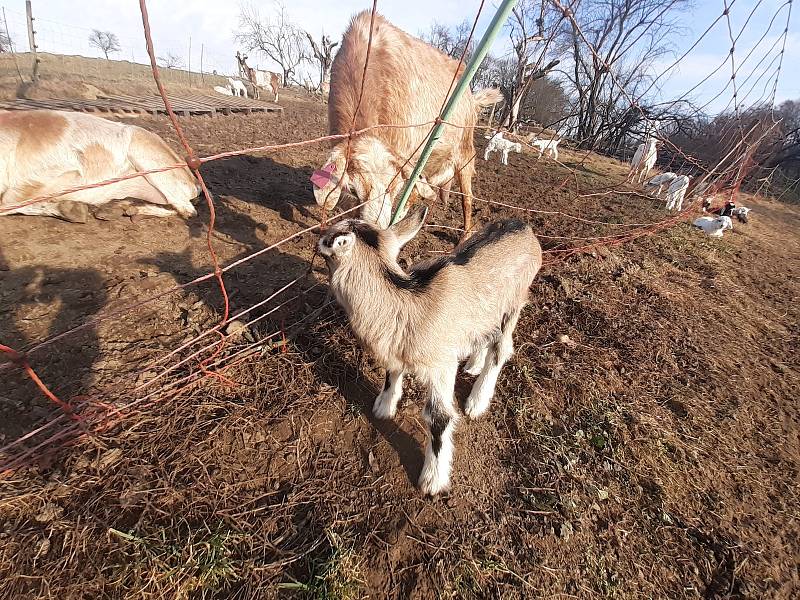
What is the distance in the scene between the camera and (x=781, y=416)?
124 inches

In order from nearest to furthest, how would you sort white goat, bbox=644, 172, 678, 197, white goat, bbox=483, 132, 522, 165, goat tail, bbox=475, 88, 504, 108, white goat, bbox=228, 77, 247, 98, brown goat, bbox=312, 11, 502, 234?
brown goat, bbox=312, 11, 502, 234 → goat tail, bbox=475, 88, 504, 108 → white goat, bbox=644, 172, 678, 197 → white goat, bbox=483, 132, 522, 165 → white goat, bbox=228, 77, 247, 98

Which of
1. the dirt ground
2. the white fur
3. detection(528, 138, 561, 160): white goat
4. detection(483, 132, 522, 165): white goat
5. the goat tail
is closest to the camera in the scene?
the dirt ground

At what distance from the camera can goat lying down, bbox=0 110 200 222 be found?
4238 mm

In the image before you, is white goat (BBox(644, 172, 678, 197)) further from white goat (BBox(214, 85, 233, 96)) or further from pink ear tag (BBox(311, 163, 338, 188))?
white goat (BBox(214, 85, 233, 96))

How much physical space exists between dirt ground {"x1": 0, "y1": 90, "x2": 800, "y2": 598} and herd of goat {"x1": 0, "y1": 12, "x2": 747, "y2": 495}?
0.37 meters

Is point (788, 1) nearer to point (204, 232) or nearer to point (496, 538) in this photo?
point (496, 538)

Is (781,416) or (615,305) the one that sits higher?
(615,305)

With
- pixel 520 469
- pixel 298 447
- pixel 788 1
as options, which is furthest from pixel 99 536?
pixel 788 1

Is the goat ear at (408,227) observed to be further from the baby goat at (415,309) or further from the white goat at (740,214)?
the white goat at (740,214)

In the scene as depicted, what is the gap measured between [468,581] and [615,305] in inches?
139

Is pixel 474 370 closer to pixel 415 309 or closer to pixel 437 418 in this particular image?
pixel 437 418

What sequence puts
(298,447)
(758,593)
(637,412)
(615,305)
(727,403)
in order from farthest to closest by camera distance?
1. (615,305)
2. (727,403)
3. (637,412)
4. (298,447)
5. (758,593)

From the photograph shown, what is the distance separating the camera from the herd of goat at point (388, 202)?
218 centimetres

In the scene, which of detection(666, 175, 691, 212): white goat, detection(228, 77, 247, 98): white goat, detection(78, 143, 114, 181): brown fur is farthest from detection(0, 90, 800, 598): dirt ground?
detection(228, 77, 247, 98): white goat
